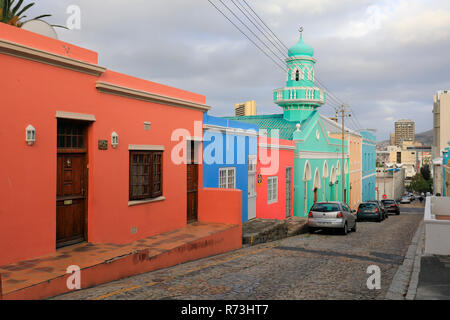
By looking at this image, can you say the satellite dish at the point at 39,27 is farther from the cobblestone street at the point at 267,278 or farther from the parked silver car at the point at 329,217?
the parked silver car at the point at 329,217

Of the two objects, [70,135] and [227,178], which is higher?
[70,135]

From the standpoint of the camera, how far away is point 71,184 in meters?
8.74

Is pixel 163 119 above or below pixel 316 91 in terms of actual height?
below

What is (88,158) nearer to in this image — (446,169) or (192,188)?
(192,188)

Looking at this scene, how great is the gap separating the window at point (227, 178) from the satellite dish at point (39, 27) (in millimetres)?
7449

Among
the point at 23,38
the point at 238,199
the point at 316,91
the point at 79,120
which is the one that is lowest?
the point at 238,199

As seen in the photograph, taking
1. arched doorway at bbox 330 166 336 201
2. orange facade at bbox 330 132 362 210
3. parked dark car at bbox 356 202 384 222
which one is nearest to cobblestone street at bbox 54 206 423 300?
parked dark car at bbox 356 202 384 222

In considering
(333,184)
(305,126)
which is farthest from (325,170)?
(305,126)

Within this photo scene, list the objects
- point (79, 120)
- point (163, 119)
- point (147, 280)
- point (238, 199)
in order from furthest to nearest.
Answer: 1. point (238, 199)
2. point (163, 119)
3. point (79, 120)
4. point (147, 280)

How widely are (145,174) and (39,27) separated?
417 cm
